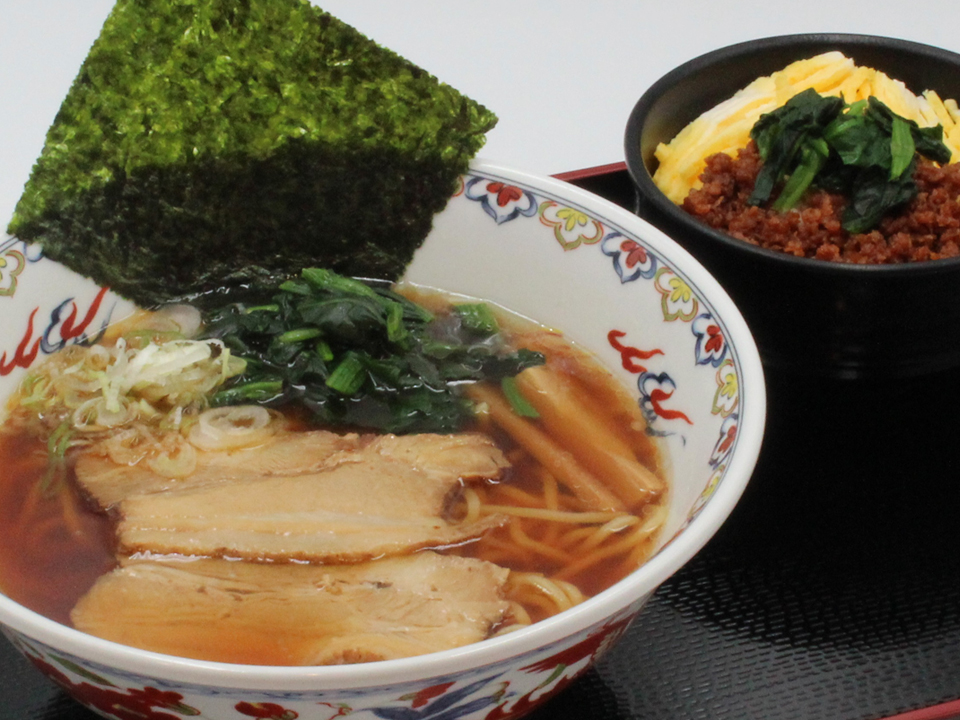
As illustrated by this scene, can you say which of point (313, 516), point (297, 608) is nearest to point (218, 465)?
point (313, 516)

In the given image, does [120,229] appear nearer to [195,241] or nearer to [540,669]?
[195,241]

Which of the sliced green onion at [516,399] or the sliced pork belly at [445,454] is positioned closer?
the sliced pork belly at [445,454]

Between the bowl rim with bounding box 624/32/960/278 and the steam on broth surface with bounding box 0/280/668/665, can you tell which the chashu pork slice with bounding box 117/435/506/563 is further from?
the bowl rim with bounding box 624/32/960/278

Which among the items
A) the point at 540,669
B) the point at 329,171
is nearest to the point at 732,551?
the point at 540,669

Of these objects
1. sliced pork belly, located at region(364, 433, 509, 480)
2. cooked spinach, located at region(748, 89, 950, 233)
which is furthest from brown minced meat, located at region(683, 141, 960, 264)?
sliced pork belly, located at region(364, 433, 509, 480)

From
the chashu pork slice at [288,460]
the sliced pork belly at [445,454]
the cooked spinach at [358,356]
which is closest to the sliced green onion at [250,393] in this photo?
the cooked spinach at [358,356]

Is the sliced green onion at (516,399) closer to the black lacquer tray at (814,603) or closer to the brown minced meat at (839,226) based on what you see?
the black lacquer tray at (814,603)
